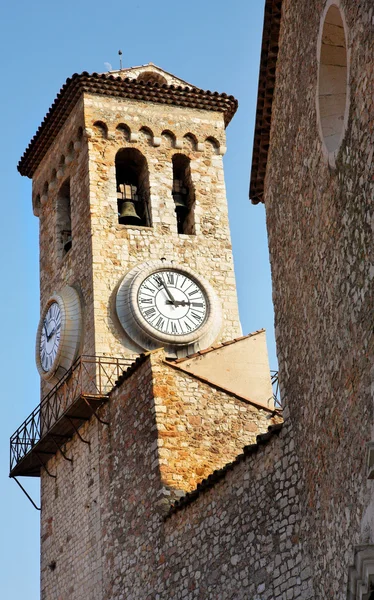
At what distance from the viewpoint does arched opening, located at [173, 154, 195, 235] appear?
19578 mm

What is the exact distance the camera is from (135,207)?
19453 millimetres

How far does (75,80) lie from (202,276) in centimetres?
424

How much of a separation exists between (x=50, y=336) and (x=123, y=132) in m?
3.94

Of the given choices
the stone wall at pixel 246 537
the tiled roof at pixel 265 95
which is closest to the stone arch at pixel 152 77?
the tiled roof at pixel 265 95

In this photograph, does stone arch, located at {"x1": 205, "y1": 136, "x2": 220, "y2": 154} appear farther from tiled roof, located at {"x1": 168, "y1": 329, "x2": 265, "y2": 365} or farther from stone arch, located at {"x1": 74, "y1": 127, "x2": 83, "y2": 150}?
tiled roof, located at {"x1": 168, "y1": 329, "x2": 265, "y2": 365}

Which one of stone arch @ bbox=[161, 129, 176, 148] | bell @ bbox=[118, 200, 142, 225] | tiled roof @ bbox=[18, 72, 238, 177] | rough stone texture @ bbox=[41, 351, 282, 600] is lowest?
rough stone texture @ bbox=[41, 351, 282, 600]

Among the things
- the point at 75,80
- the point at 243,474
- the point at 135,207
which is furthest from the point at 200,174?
the point at 243,474

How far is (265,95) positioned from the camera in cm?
1193

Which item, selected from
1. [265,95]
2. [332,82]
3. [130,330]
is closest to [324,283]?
[332,82]

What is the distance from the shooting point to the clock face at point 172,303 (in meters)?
17.6

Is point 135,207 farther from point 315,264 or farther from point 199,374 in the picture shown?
point 315,264

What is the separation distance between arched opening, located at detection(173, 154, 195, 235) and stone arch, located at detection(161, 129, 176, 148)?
23 cm

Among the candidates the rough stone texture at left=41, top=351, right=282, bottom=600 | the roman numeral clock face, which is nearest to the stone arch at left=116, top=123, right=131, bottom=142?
the roman numeral clock face

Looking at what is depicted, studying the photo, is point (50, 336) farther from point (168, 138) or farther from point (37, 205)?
point (168, 138)
